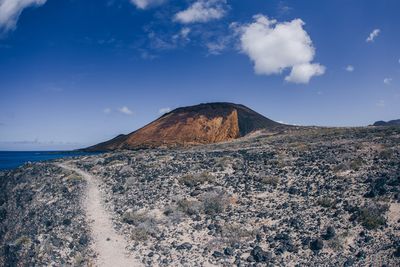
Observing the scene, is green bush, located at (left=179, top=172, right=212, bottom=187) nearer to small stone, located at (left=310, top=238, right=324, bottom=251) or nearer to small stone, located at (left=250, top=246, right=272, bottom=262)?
small stone, located at (left=250, top=246, right=272, bottom=262)

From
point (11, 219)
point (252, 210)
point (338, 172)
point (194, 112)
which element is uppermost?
point (194, 112)

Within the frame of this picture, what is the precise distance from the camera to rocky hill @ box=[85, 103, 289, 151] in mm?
51156

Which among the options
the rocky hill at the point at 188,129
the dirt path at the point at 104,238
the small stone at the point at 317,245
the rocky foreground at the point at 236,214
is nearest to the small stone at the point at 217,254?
the rocky foreground at the point at 236,214

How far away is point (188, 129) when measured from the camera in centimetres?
5262

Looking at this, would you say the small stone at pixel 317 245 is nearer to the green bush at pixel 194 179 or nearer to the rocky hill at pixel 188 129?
the green bush at pixel 194 179

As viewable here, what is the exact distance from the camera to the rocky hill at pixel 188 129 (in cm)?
5116

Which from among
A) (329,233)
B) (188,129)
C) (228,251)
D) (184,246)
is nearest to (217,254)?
(228,251)

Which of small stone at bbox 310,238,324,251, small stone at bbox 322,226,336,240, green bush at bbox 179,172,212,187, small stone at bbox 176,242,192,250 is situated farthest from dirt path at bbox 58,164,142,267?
small stone at bbox 322,226,336,240

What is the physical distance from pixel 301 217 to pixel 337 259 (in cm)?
298

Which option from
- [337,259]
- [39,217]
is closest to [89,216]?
[39,217]

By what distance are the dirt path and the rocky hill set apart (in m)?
31.3

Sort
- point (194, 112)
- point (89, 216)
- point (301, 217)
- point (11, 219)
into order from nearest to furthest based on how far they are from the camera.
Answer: point (301, 217) → point (89, 216) → point (11, 219) → point (194, 112)

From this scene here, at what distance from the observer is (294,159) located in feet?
72.6

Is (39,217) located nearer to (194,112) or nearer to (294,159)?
(294,159)
